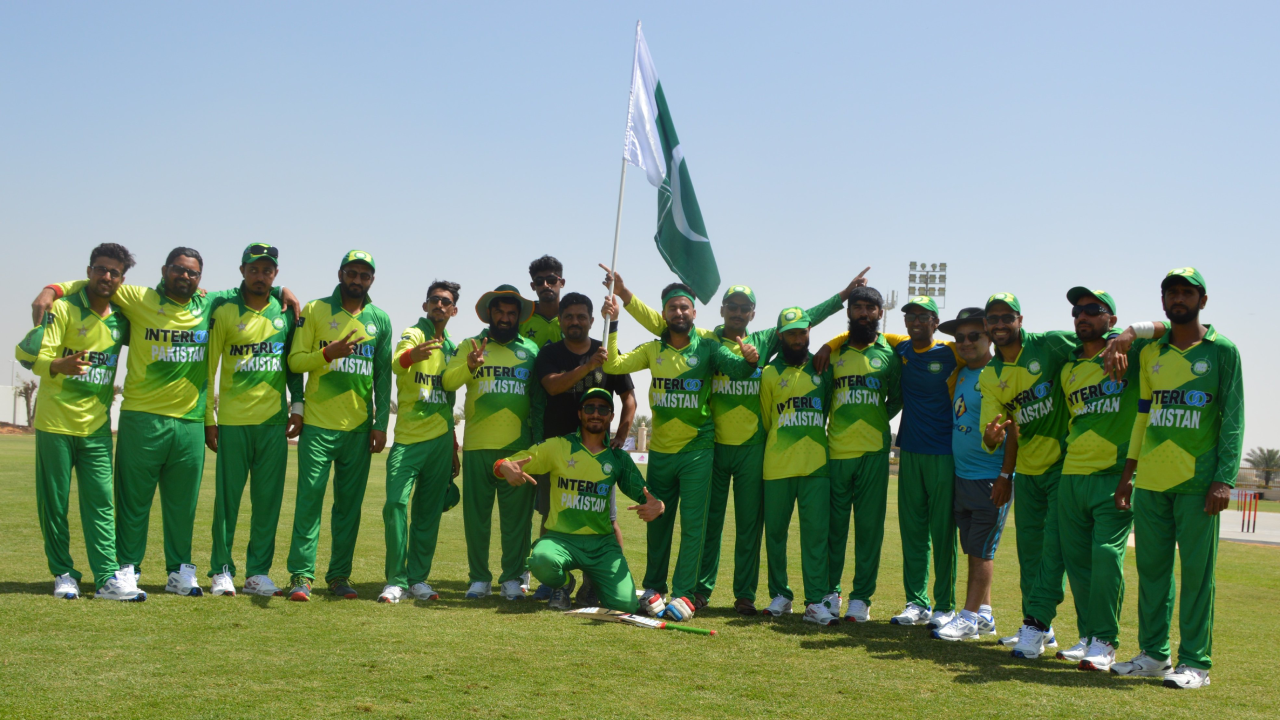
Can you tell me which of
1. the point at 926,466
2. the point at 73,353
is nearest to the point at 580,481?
the point at 926,466

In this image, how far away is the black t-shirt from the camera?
788 cm

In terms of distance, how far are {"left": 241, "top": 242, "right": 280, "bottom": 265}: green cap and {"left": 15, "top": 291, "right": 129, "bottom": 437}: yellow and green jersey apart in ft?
3.31

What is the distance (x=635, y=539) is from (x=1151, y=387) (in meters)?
7.92

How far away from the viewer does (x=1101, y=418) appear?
6348mm

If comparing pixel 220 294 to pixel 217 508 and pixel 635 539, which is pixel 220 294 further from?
pixel 635 539

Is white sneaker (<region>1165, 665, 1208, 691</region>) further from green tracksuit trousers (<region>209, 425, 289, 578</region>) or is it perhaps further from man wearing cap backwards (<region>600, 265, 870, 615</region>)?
green tracksuit trousers (<region>209, 425, 289, 578</region>)

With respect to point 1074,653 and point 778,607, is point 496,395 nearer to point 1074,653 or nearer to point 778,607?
point 778,607

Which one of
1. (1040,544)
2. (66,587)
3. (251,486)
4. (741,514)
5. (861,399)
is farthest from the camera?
(741,514)

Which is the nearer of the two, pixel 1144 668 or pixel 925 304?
pixel 1144 668

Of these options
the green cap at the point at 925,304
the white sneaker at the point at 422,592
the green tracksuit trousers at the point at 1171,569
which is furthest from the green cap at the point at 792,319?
the white sneaker at the point at 422,592

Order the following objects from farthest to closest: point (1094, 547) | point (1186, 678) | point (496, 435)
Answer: point (496, 435) < point (1094, 547) < point (1186, 678)

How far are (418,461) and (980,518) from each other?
4.30 meters

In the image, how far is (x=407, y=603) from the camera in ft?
24.0

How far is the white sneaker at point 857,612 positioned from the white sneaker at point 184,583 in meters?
4.81
